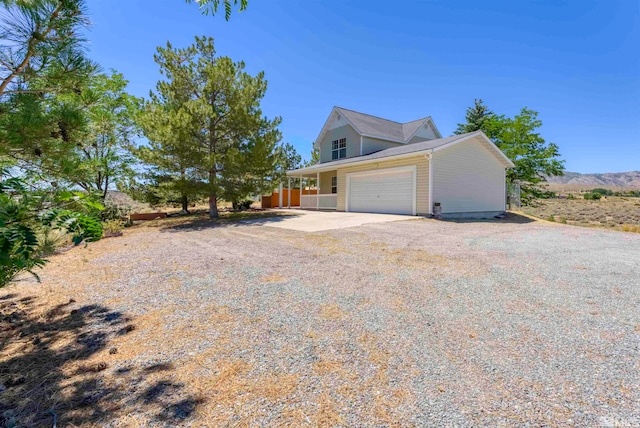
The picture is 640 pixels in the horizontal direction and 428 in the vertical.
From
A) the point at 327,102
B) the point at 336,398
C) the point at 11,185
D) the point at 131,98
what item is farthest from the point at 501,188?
the point at 131,98

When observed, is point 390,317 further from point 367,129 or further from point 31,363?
point 367,129

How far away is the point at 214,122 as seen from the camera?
46.1 ft

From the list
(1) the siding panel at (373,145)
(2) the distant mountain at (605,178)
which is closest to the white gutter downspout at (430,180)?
(1) the siding panel at (373,145)

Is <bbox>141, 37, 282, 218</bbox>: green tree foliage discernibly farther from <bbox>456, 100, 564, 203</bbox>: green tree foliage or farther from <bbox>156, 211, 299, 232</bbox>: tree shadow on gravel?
<bbox>456, 100, 564, 203</bbox>: green tree foliage

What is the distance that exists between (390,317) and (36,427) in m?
2.85

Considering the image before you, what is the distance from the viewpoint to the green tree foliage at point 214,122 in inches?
515

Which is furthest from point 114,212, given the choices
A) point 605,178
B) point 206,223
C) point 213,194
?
point 605,178

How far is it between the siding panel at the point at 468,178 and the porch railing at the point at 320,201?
21.5 ft

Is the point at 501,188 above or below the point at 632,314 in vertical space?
above

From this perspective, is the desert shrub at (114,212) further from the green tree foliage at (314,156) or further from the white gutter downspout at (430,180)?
the green tree foliage at (314,156)

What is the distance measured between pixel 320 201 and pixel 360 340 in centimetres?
1694

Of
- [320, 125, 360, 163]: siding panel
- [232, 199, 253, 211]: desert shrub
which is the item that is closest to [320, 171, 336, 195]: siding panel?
[320, 125, 360, 163]: siding panel

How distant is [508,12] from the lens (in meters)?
11.9

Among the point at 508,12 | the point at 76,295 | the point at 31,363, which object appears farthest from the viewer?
the point at 508,12
